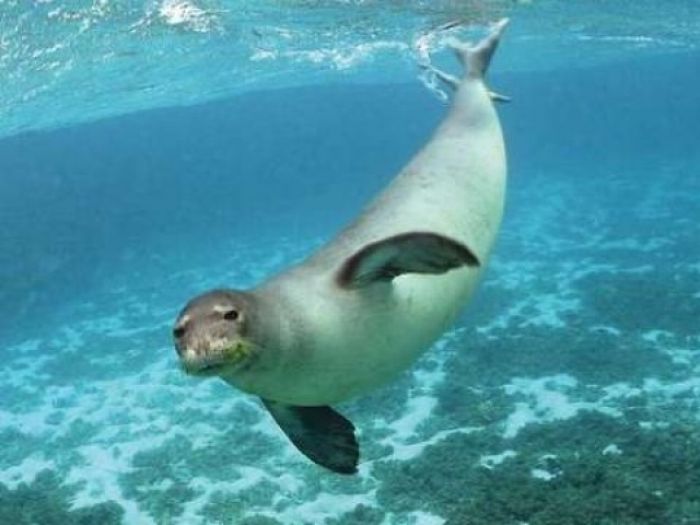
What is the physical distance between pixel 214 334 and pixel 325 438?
1540 mm

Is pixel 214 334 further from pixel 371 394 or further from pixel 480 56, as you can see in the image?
pixel 371 394

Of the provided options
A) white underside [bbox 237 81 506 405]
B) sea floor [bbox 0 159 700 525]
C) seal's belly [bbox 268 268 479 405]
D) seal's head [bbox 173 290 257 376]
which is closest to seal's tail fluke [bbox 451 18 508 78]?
white underside [bbox 237 81 506 405]

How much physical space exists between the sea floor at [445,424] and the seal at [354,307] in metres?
6.05

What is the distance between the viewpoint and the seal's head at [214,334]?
9.50 feet

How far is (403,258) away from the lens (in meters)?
3.33

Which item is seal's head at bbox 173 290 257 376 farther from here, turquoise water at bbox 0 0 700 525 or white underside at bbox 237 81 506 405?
turquoise water at bbox 0 0 700 525

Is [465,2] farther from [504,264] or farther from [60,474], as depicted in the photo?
[60,474]

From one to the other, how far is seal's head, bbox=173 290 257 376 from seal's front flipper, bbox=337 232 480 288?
54 centimetres

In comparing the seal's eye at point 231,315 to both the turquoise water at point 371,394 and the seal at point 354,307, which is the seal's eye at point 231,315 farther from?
the turquoise water at point 371,394

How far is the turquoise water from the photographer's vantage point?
11.1m

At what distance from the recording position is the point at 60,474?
43.7 feet

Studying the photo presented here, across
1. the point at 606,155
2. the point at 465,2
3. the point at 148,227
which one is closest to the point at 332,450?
the point at 465,2

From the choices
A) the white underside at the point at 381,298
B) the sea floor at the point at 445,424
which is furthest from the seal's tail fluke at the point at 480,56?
the sea floor at the point at 445,424

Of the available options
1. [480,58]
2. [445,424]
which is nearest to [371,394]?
[445,424]
